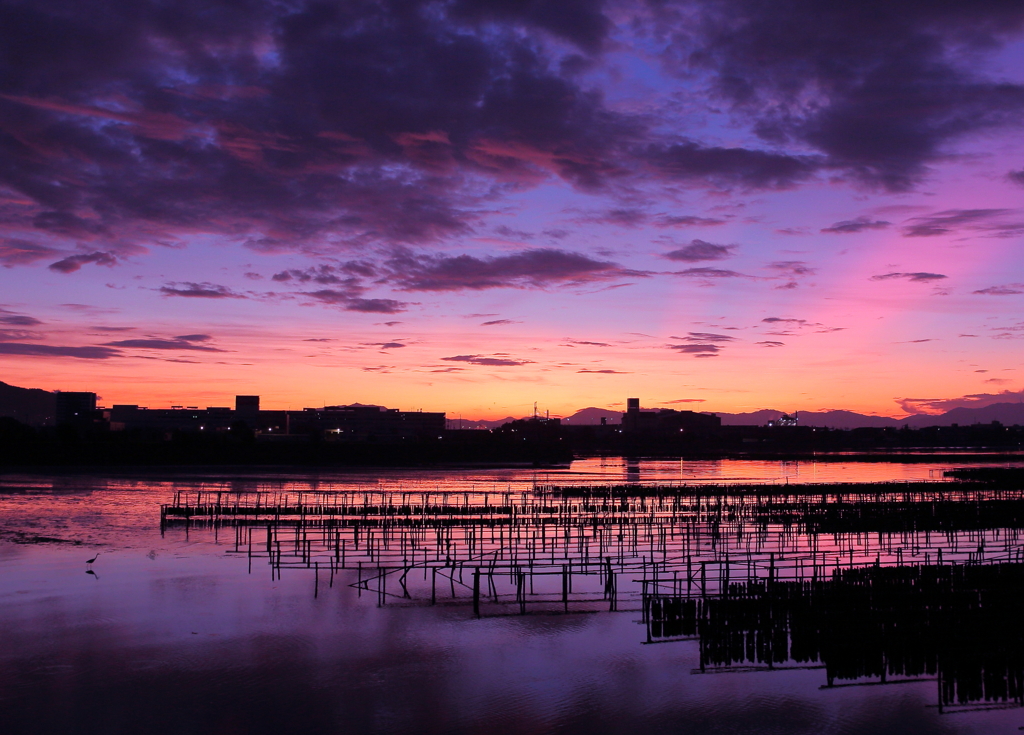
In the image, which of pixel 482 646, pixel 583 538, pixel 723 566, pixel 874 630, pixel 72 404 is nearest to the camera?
pixel 874 630

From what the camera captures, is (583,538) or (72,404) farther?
(72,404)

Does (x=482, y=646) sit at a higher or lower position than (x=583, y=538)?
lower

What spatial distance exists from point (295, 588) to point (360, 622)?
479 centimetres

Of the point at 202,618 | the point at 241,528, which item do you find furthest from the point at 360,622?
the point at 241,528

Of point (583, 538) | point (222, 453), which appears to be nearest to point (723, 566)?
point (583, 538)

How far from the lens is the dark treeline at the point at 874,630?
16.2 metres

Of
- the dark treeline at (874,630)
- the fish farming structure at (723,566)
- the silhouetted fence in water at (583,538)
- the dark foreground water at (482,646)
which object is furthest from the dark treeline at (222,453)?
the dark treeline at (874,630)

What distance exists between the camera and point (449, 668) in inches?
661

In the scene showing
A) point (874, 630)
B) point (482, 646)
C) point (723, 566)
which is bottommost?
point (482, 646)

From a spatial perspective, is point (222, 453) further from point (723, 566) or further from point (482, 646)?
point (482, 646)

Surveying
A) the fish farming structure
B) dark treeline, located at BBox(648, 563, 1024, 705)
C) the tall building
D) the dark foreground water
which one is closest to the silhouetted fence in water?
the fish farming structure

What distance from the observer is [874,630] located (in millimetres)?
17484

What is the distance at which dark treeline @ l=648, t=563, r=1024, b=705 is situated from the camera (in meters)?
16.2

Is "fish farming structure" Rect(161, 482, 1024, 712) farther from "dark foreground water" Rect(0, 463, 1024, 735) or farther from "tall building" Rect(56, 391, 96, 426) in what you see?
"tall building" Rect(56, 391, 96, 426)
